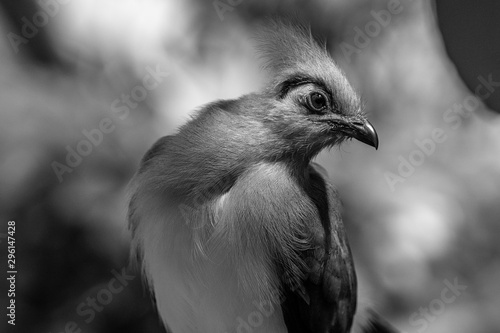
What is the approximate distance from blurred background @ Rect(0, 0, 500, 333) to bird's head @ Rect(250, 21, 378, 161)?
29 cm

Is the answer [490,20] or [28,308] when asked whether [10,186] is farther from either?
[490,20]

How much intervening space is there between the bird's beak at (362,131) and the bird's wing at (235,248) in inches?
12.7

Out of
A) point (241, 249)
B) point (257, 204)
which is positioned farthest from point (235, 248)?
point (257, 204)

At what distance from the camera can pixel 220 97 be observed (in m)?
3.25

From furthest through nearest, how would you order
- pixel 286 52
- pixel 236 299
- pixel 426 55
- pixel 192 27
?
pixel 426 55 < pixel 192 27 < pixel 286 52 < pixel 236 299

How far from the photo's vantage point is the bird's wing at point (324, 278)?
93.5 inches

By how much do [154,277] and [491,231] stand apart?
88.0 inches

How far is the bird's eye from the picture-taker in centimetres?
233

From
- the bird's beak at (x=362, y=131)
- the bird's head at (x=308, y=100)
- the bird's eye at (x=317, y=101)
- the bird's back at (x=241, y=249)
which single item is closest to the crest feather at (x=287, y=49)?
the bird's head at (x=308, y=100)

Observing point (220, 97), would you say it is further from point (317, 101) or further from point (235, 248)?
point (235, 248)

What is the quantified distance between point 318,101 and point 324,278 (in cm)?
74

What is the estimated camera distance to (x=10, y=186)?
9.62ft

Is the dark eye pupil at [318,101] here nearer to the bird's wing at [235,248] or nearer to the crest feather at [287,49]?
the crest feather at [287,49]

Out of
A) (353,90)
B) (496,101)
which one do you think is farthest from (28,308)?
(496,101)
